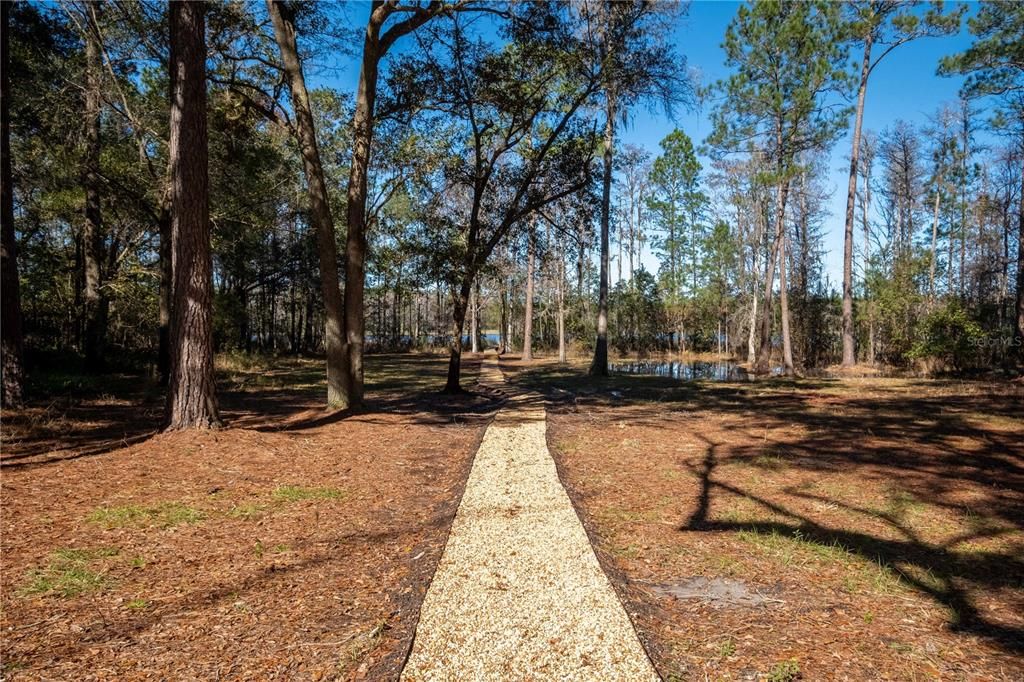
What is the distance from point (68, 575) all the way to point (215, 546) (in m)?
0.77

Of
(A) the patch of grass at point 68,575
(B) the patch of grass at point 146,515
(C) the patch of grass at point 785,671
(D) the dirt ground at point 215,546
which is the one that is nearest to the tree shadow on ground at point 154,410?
(D) the dirt ground at point 215,546

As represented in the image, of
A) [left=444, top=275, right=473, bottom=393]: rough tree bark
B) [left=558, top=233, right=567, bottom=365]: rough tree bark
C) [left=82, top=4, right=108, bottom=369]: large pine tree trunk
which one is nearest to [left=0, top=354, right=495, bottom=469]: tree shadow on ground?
[left=444, top=275, right=473, bottom=393]: rough tree bark

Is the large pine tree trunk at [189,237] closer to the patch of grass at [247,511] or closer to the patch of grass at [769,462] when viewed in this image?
the patch of grass at [247,511]

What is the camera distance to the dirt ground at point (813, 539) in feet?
7.95

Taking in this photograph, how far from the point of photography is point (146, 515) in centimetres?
391

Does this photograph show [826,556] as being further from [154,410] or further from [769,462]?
[154,410]

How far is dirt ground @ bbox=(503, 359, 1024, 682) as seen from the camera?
95.3 inches

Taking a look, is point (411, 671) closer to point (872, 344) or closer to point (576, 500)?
point (576, 500)

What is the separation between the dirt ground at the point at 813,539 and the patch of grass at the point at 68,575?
308cm

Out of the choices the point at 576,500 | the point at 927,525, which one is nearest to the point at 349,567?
the point at 576,500

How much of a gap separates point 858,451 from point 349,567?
6.48 meters

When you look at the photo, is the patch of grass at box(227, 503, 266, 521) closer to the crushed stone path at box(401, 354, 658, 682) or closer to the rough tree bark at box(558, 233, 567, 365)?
the crushed stone path at box(401, 354, 658, 682)

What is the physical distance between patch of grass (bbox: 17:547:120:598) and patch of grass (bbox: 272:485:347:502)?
4.59 feet

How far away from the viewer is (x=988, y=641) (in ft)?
8.11
